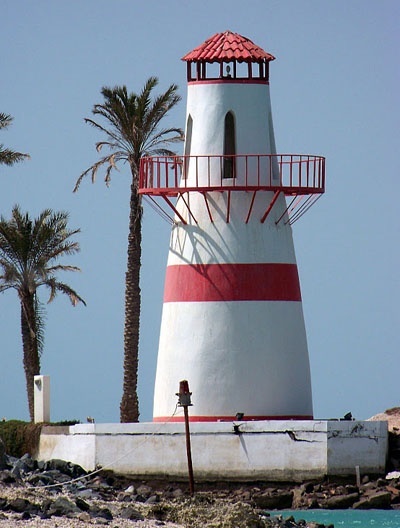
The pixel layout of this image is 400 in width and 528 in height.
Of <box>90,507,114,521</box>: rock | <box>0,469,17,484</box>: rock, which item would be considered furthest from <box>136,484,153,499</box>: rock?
<box>90,507,114,521</box>: rock

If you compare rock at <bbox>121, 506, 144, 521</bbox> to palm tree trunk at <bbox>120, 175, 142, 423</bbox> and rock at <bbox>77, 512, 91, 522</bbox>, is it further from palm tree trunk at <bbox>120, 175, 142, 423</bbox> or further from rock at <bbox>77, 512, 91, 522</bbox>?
palm tree trunk at <bbox>120, 175, 142, 423</bbox>

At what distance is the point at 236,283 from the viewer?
45.8 m

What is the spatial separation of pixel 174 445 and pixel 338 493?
4054 millimetres

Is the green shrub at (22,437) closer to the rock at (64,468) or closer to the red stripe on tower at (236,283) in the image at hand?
the rock at (64,468)

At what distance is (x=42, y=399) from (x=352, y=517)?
35.4 ft

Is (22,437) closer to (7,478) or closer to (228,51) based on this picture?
(7,478)

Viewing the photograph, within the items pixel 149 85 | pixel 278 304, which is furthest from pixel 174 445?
pixel 149 85

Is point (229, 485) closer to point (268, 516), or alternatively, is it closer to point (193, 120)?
point (268, 516)

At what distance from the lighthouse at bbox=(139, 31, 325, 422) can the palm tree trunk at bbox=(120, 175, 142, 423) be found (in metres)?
4.41

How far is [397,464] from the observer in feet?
147

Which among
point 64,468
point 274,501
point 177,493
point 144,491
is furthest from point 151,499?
point 64,468

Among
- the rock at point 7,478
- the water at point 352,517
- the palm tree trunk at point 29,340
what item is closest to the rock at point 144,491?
the water at point 352,517

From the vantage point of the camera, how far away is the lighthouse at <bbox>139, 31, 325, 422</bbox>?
45656mm

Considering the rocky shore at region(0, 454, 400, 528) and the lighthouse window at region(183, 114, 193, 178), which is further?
the lighthouse window at region(183, 114, 193, 178)
